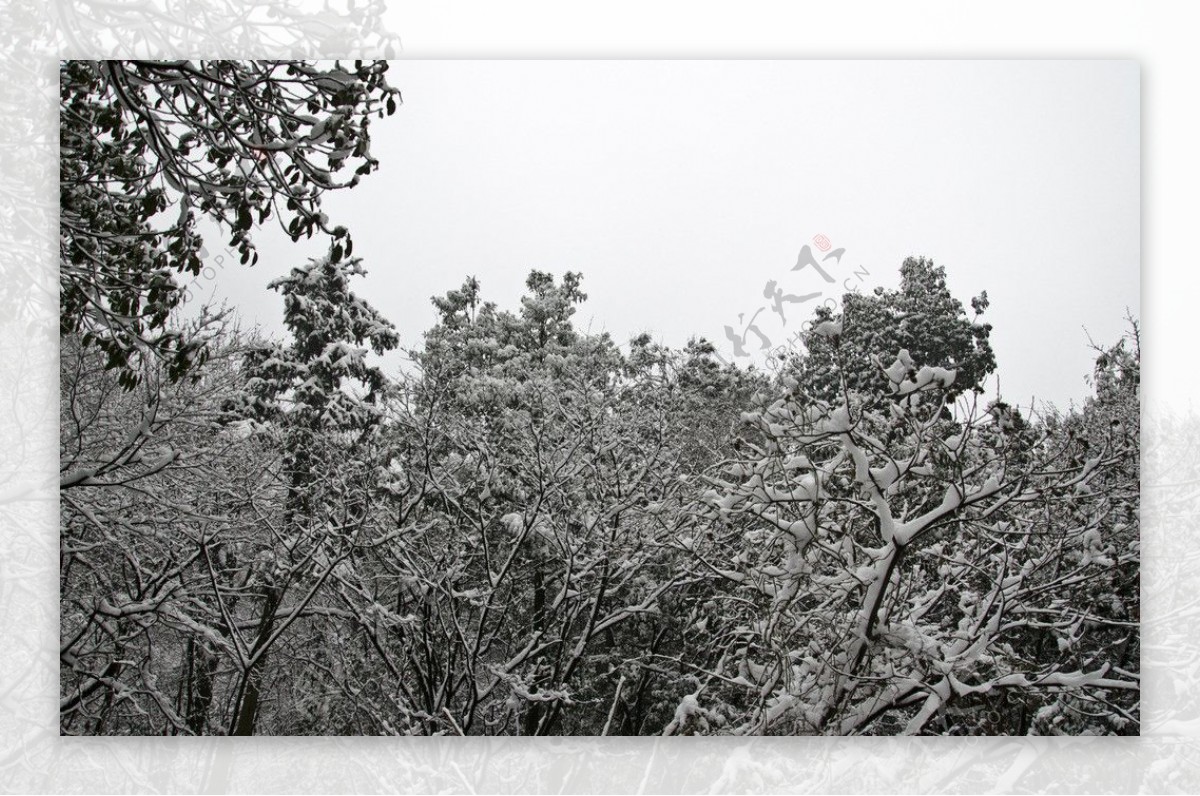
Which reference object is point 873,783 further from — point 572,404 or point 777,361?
point 572,404

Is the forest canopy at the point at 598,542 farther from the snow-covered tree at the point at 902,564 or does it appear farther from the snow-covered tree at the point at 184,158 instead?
the snow-covered tree at the point at 184,158

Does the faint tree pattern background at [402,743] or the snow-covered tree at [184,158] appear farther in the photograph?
the faint tree pattern background at [402,743]

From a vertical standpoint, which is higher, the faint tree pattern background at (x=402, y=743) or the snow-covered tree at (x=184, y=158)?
the snow-covered tree at (x=184, y=158)

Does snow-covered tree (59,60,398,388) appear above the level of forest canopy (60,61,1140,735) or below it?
above

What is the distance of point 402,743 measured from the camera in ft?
11.9

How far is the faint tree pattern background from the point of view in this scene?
3.51m

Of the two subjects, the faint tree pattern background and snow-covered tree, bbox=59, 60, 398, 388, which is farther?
the faint tree pattern background

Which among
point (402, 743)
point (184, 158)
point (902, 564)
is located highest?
point (184, 158)

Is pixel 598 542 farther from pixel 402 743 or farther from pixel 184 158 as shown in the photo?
pixel 184 158

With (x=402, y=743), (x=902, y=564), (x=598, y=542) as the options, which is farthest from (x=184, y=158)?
(x=902, y=564)

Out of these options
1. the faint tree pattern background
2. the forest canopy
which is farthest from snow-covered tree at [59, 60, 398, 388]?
the faint tree pattern background

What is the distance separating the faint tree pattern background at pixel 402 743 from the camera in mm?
3512

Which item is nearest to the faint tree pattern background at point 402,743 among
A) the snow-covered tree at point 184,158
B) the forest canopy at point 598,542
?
the forest canopy at point 598,542

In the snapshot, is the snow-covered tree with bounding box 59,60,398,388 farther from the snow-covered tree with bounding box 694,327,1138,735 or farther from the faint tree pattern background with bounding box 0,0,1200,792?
the snow-covered tree with bounding box 694,327,1138,735
